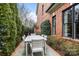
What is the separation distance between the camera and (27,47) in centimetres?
356

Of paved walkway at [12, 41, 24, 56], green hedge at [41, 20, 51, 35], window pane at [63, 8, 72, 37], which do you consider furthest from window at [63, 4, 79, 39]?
paved walkway at [12, 41, 24, 56]

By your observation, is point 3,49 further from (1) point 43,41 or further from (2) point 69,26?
(2) point 69,26

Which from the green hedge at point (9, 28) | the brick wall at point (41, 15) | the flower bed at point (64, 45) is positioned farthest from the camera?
the brick wall at point (41, 15)

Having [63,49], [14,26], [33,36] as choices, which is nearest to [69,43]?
[63,49]

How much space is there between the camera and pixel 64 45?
11.4ft

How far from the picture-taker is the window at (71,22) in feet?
11.1

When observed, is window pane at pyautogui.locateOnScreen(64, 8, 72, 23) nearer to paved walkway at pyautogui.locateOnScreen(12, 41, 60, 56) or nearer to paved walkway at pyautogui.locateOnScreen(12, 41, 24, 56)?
paved walkway at pyautogui.locateOnScreen(12, 41, 60, 56)

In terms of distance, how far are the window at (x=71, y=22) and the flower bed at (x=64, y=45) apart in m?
0.18

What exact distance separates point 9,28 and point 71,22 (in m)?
1.42

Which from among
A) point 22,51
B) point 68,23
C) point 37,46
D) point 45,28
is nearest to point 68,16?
point 68,23

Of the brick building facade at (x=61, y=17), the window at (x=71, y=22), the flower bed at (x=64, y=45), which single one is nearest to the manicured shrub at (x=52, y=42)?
the flower bed at (x=64, y=45)

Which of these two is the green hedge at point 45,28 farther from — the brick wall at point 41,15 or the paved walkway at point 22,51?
the paved walkway at point 22,51

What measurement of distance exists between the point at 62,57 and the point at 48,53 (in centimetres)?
33

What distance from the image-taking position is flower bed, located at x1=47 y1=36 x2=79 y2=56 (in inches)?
131
